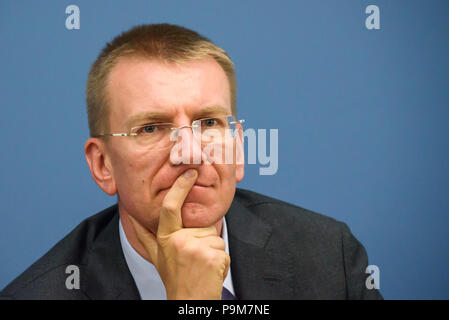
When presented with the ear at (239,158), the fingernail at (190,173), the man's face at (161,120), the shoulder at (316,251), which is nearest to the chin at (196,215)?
the man's face at (161,120)

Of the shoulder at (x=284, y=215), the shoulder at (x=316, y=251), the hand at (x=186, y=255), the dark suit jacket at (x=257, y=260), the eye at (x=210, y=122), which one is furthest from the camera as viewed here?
the shoulder at (x=284, y=215)

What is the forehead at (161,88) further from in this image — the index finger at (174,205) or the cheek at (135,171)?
the index finger at (174,205)

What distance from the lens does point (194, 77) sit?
182 cm

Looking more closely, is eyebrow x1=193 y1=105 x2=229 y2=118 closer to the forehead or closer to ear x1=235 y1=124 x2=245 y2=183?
the forehead

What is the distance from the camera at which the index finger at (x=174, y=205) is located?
5.54 feet

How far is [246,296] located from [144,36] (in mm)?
1236

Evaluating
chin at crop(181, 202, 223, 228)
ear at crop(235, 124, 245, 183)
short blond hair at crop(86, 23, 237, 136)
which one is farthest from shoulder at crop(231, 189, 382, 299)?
short blond hair at crop(86, 23, 237, 136)

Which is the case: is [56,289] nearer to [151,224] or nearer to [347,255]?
[151,224]

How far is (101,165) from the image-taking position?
2.00m

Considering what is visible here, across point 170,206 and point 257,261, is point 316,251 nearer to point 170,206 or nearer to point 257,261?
point 257,261

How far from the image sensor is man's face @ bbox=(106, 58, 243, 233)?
69.2 inches

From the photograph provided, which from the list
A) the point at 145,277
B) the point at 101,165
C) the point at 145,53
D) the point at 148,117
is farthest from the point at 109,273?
the point at 145,53

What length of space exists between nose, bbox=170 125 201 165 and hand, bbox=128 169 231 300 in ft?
0.17

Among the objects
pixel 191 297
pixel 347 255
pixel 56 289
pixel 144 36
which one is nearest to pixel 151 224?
pixel 191 297
